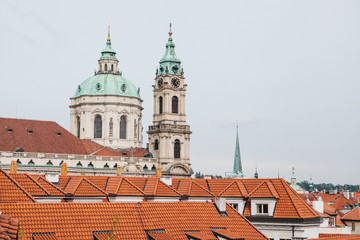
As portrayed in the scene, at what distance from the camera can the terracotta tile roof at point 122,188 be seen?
174 feet

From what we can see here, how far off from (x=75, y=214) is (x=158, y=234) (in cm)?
419

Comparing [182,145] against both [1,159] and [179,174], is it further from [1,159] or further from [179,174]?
[1,159]

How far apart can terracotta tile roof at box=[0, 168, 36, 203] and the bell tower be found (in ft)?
317

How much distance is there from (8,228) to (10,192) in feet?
56.7

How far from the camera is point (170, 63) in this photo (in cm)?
13738

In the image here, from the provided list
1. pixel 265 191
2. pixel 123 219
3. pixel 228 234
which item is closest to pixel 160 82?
pixel 265 191

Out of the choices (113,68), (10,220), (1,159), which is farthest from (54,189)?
(113,68)

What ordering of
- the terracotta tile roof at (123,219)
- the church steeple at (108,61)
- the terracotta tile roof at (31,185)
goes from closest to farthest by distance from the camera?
the terracotta tile roof at (123,219) < the terracotta tile roof at (31,185) < the church steeple at (108,61)

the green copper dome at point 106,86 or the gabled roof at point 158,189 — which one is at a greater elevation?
the green copper dome at point 106,86

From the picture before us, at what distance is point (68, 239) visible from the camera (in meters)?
27.1

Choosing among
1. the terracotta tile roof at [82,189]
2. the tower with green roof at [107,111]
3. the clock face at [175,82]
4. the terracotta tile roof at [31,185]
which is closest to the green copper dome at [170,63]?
the clock face at [175,82]

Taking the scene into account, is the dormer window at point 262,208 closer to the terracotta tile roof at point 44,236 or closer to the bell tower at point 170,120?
the terracotta tile roof at point 44,236

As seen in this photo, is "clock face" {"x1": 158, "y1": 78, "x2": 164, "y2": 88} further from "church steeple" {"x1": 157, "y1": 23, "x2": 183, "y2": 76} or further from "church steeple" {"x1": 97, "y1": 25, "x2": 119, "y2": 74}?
"church steeple" {"x1": 97, "y1": 25, "x2": 119, "y2": 74}

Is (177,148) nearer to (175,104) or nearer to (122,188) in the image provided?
(175,104)
